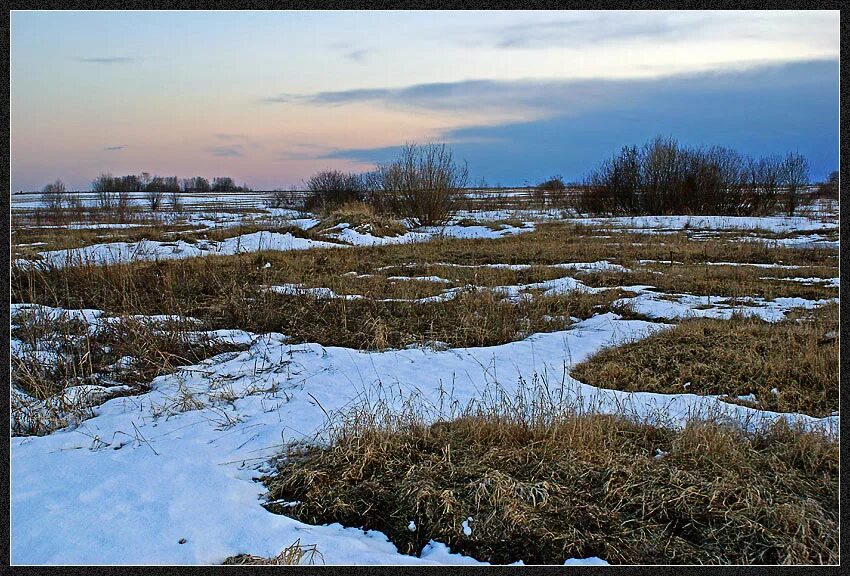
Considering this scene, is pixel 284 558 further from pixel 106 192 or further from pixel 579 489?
pixel 106 192

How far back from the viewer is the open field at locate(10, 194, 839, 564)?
2.78 metres

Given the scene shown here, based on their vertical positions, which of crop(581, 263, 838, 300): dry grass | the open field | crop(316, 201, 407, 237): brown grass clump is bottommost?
the open field

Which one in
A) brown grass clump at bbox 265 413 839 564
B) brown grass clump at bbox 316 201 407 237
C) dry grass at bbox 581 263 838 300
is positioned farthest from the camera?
brown grass clump at bbox 316 201 407 237

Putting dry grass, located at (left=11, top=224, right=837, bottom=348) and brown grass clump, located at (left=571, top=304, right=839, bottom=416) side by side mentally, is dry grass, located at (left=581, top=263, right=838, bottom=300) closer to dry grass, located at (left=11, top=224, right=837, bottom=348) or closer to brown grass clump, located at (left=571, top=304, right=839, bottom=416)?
dry grass, located at (left=11, top=224, right=837, bottom=348)

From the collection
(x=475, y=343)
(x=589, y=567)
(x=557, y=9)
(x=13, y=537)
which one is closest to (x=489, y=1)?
(x=557, y=9)

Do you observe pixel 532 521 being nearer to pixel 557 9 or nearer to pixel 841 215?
pixel 841 215

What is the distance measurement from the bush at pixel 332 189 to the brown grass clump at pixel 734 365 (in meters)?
23.6

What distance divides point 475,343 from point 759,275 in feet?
21.5

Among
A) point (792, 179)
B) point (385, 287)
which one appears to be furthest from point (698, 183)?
point (385, 287)

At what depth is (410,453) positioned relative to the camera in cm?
348

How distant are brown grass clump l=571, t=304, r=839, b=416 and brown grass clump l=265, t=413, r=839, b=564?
1.11m

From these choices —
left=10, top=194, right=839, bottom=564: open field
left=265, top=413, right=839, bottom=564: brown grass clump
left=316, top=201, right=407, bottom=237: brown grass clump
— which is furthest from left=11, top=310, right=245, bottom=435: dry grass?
left=316, top=201, right=407, bottom=237: brown grass clump

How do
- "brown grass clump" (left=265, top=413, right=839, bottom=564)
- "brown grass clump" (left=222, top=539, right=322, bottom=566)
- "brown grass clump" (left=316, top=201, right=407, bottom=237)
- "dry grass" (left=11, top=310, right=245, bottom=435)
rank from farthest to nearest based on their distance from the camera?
"brown grass clump" (left=316, top=201, right=407, bottom=237)
"dry grass" (left=11, top=310, right=245, bottom=435)
"brown grass clump" (left=265, top=413, right=839, bottom=564)
"brown grass clump" (left=222, top=539, right=322, bottom=566)

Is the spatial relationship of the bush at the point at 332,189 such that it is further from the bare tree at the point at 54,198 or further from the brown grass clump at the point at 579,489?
the brown grass clump at the point at 579,489
